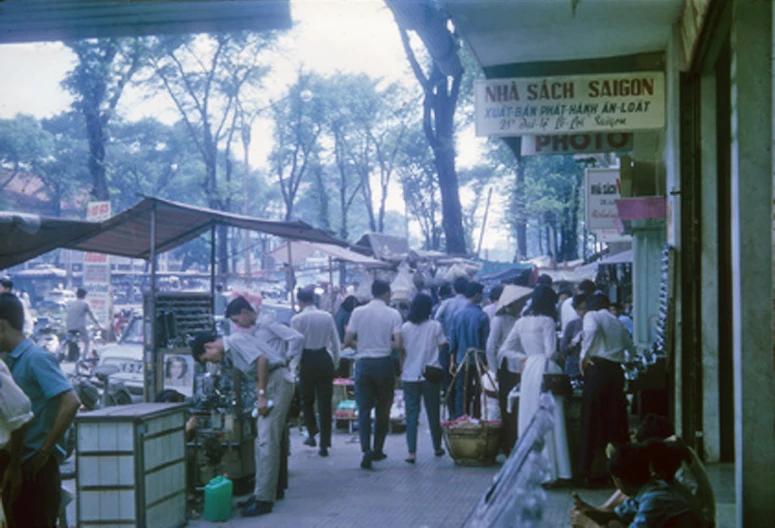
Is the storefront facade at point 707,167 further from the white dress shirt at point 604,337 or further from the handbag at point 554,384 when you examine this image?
the handbag at point 554,384

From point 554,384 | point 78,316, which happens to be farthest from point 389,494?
point 78,316

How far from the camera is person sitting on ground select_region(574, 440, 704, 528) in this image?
4.09 metres

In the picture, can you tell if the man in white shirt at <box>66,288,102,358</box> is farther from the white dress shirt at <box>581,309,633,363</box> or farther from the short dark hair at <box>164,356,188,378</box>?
the white dress shirt at <box>581,309,633,363</box>

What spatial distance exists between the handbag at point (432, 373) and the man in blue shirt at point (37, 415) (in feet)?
18.8

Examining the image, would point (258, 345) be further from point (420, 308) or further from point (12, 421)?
point (12, 421)

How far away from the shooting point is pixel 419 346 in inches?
433

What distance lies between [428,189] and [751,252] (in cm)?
4818

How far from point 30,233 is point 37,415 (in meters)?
2.20

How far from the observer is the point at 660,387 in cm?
893

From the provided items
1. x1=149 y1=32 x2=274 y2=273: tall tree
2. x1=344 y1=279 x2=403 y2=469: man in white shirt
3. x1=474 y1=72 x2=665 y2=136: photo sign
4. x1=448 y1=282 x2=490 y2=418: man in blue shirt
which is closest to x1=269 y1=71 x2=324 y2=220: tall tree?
x1=149 y1=32 x2=274 y2=273: tall tree

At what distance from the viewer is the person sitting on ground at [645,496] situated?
4094mm

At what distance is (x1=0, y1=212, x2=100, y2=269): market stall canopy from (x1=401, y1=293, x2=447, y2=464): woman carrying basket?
161 inches

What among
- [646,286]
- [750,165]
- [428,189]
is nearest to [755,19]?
[750,165]

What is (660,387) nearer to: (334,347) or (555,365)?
(555,365)
